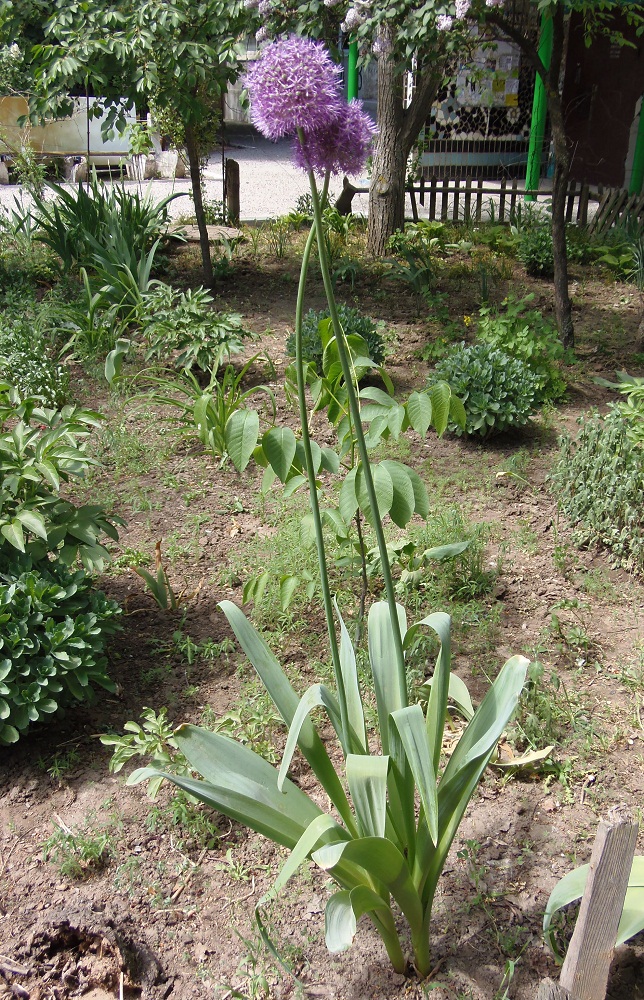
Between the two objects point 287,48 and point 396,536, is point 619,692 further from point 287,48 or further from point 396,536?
point 287,48

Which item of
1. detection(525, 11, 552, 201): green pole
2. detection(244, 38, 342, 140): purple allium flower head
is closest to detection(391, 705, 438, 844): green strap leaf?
detection(244, 38, 342, 140): purple allium flower head

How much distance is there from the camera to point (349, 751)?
1.86m

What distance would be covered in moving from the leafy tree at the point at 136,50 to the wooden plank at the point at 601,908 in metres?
5.58

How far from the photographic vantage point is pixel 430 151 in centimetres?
1255

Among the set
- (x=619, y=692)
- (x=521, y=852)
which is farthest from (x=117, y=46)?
(x=521, y=852)

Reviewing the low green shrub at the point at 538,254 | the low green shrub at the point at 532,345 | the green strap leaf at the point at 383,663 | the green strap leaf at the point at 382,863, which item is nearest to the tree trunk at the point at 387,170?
the low green shrub at the point at 538,254

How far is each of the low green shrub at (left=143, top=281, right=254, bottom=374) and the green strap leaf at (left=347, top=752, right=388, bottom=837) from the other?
11.4 ft

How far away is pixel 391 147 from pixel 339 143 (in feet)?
22.2

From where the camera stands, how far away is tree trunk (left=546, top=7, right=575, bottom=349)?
525 centimetres

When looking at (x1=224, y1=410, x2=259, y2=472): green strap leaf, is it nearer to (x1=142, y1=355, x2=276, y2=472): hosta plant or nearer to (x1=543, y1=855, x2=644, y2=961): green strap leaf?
(x1=142, y1=355, x2=276, y2=472): hosta plant

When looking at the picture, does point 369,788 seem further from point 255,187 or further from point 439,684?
point 255,187

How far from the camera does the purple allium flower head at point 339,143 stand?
4.92 ft

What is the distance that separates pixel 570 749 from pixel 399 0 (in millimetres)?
4244

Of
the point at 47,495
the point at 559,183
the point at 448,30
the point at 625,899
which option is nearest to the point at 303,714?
the point at 625,899
